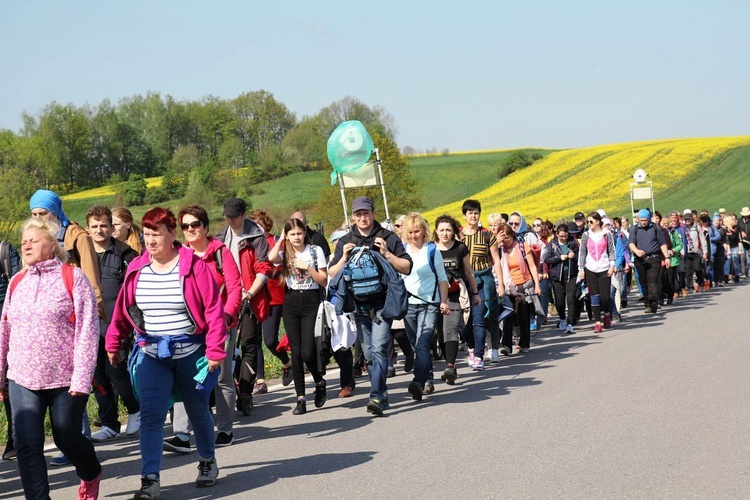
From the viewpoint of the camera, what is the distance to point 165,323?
6.55 metres

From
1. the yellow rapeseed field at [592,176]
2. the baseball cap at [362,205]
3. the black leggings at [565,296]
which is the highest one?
the yellow rapeseed field at [592,176]

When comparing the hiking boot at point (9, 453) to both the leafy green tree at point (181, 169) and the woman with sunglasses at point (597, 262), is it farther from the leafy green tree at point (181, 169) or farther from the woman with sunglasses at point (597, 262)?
the leafy green tree at point (181, 169)

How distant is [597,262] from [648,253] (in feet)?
11.8

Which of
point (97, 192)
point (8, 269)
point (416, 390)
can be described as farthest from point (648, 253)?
point (97, 192)

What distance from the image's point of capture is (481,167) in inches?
3531

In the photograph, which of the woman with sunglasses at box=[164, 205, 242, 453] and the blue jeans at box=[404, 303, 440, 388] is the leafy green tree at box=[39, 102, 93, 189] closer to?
the blue jeans at box=[404, 303, 440, 388]

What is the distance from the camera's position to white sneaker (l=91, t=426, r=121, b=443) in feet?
29.5

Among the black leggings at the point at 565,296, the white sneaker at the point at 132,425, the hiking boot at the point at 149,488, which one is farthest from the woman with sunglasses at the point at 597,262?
the hiking boot at the point at 149,488

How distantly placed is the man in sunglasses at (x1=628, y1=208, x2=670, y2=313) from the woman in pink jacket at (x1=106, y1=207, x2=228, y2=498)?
13839 mm

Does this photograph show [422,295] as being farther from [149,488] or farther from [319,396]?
[149,488]

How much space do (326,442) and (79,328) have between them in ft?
8.99

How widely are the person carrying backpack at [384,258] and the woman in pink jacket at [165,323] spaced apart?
2945 mm

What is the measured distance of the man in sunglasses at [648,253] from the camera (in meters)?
19.4

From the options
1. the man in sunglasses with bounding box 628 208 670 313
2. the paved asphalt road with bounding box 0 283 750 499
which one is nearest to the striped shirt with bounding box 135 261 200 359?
the paved asphalt road with bounding box 0 283 750 499
